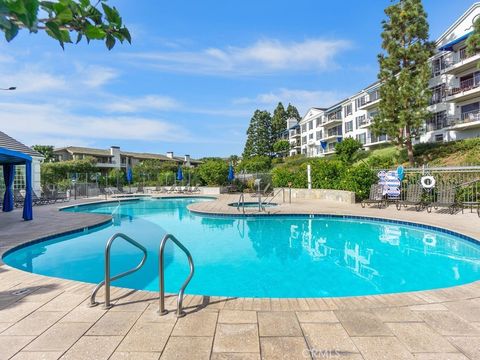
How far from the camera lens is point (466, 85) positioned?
26.2m

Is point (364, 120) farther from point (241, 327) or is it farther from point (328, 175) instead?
point (241, 327)

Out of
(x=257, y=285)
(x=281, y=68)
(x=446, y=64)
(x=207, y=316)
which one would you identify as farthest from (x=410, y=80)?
(x=207, y=316)

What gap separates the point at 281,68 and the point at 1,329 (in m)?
20.5

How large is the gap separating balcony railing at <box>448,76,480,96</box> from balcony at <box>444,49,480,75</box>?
107 centimetres

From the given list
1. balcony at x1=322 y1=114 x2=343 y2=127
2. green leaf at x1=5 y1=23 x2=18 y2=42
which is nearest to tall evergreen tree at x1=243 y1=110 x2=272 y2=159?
balcony at x1=322 y1=114 x2=343 y2=127

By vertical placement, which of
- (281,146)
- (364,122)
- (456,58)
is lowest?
(281,146)

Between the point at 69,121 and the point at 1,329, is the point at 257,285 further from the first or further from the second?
the point at 69,121

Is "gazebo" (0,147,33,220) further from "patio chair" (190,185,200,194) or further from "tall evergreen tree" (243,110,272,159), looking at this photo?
"tall evergreen tree" (243,110,272,159)

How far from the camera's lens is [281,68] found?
20.7m

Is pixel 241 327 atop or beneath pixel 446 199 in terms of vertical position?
beneath

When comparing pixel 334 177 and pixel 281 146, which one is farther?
pixel 281 146

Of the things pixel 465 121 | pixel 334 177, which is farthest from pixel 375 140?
pixel 334 177

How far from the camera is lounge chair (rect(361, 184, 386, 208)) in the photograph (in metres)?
13.7

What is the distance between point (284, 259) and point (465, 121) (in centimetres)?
2654
